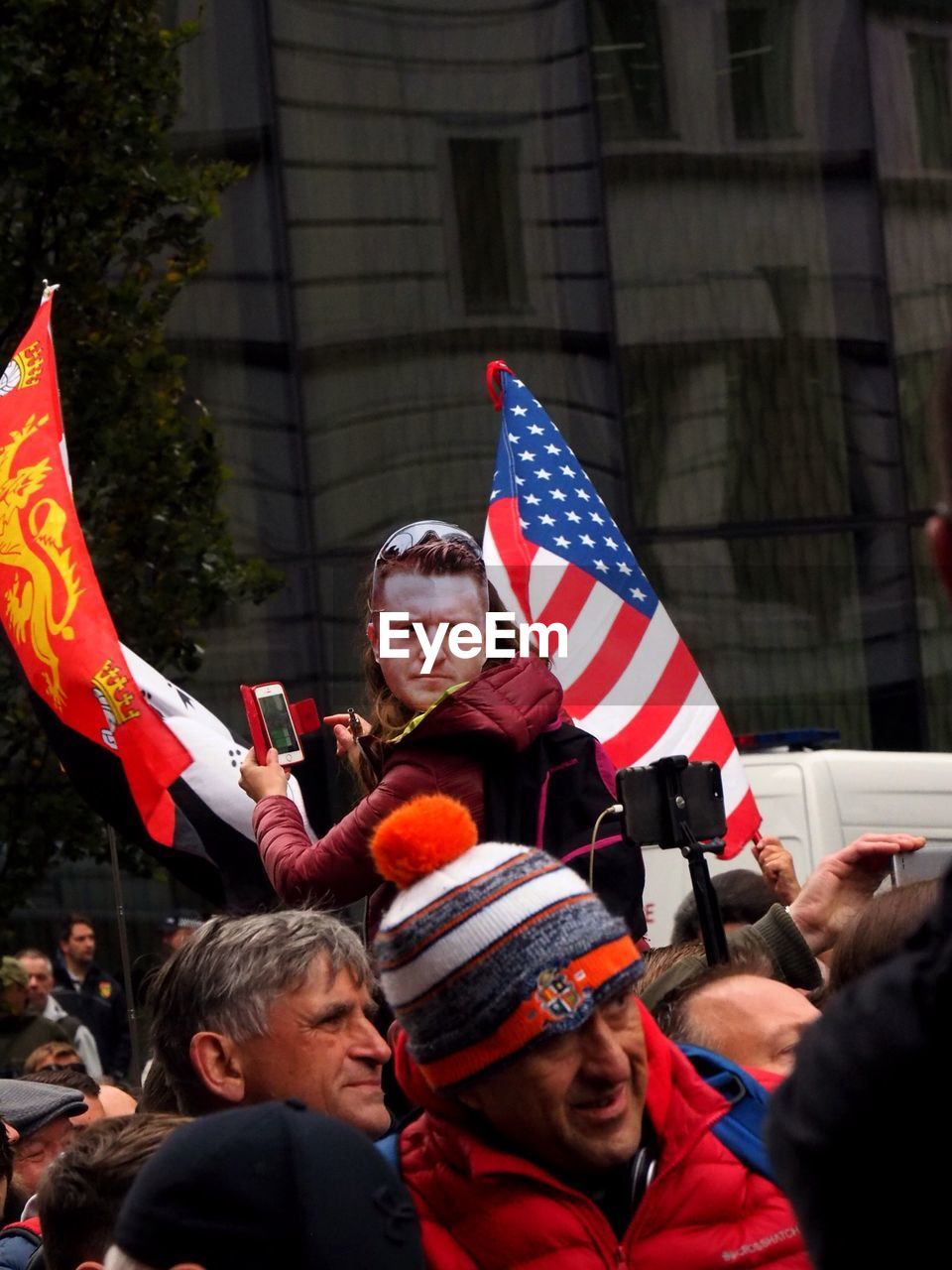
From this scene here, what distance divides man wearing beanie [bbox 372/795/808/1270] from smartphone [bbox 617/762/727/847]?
4.26ft

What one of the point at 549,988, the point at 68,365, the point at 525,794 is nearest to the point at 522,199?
the point at 68,365

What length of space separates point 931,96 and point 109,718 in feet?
40.9

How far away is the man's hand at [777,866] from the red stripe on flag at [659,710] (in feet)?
3.48

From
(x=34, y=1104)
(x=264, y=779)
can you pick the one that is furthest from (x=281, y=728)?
(x=34, y=1104)

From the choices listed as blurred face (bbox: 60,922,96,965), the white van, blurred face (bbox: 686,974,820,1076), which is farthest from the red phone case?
blurred face (bbox: 60,922,96,965)

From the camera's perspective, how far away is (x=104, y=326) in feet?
31.5

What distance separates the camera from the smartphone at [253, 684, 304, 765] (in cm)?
468

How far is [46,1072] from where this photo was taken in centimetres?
598

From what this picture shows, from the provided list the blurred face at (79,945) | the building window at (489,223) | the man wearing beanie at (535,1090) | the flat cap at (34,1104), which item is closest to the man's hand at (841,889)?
the man wearing beanie at (535,1090)

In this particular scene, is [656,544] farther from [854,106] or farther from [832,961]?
[832,961]

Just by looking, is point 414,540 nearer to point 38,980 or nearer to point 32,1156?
point 32,1156

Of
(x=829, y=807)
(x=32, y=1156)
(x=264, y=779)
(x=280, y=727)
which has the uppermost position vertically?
(x=280, y=727)

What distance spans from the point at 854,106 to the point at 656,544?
3.61 meters

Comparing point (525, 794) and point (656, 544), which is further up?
point (656, 544)
